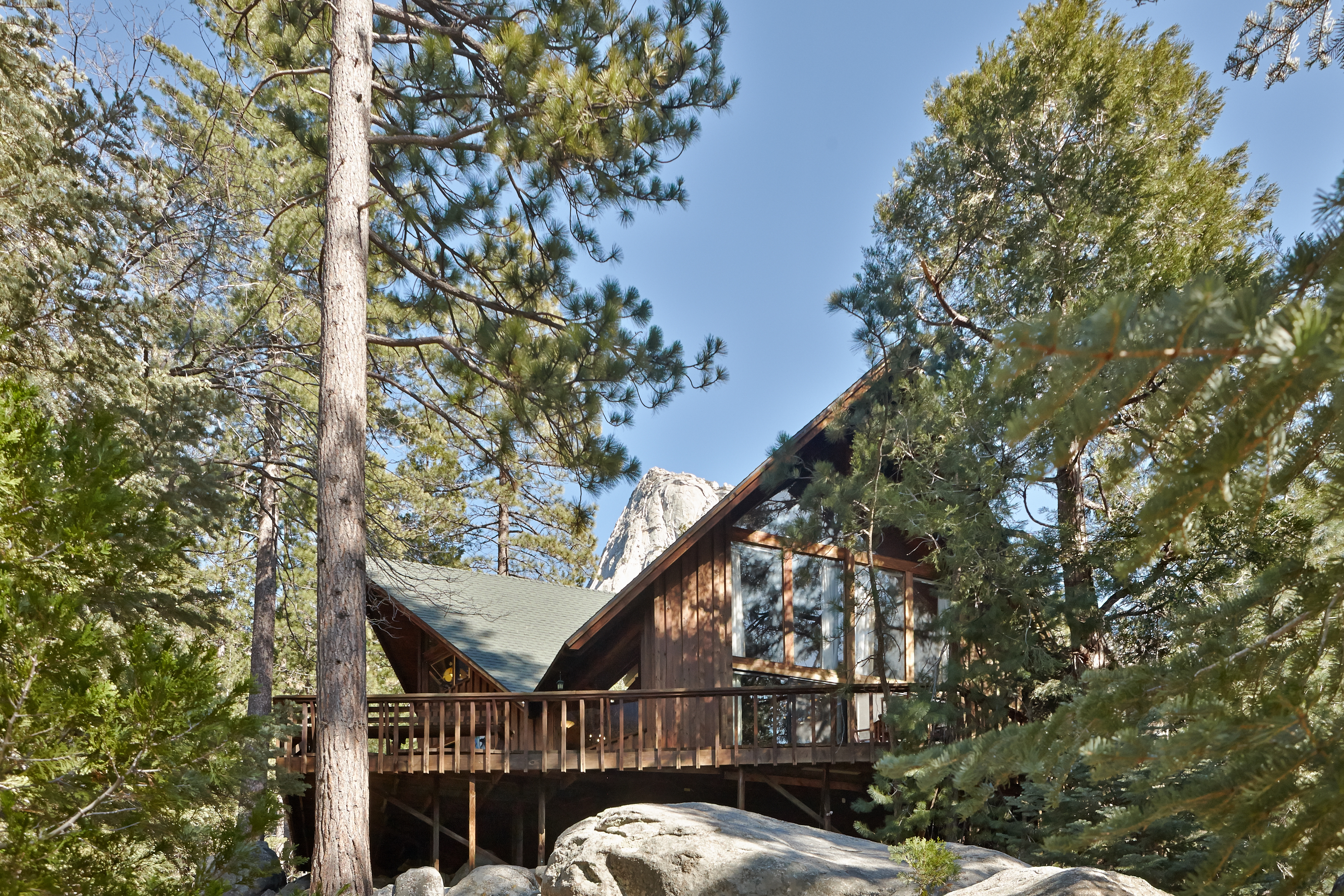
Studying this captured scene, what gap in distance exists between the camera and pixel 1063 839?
2.66 meters

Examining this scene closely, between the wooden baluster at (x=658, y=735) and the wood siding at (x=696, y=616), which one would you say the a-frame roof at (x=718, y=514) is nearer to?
the wood siding at (x=696, y=616)

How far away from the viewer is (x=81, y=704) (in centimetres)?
298

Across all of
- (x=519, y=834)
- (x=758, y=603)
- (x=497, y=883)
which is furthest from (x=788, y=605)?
(x=497, y=883)

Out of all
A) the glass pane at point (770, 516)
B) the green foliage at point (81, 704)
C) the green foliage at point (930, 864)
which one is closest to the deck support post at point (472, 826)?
the glass pane at point (770, 516)

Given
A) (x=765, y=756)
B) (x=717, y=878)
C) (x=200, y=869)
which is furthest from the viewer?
(x=765, y=756)

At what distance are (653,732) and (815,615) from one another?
286 cm

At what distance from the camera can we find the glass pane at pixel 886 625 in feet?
42.4

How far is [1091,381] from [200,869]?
3.38m

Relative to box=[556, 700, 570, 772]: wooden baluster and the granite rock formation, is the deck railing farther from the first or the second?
the granite rock formation

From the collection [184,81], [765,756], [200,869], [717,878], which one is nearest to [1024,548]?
[765,756]

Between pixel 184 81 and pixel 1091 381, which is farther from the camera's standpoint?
pixel 184 81

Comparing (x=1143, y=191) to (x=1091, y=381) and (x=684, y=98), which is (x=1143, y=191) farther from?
(x=1091, y=381)

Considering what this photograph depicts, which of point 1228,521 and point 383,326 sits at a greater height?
point 383,326

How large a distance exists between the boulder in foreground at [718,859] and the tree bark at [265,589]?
8.78 metres
